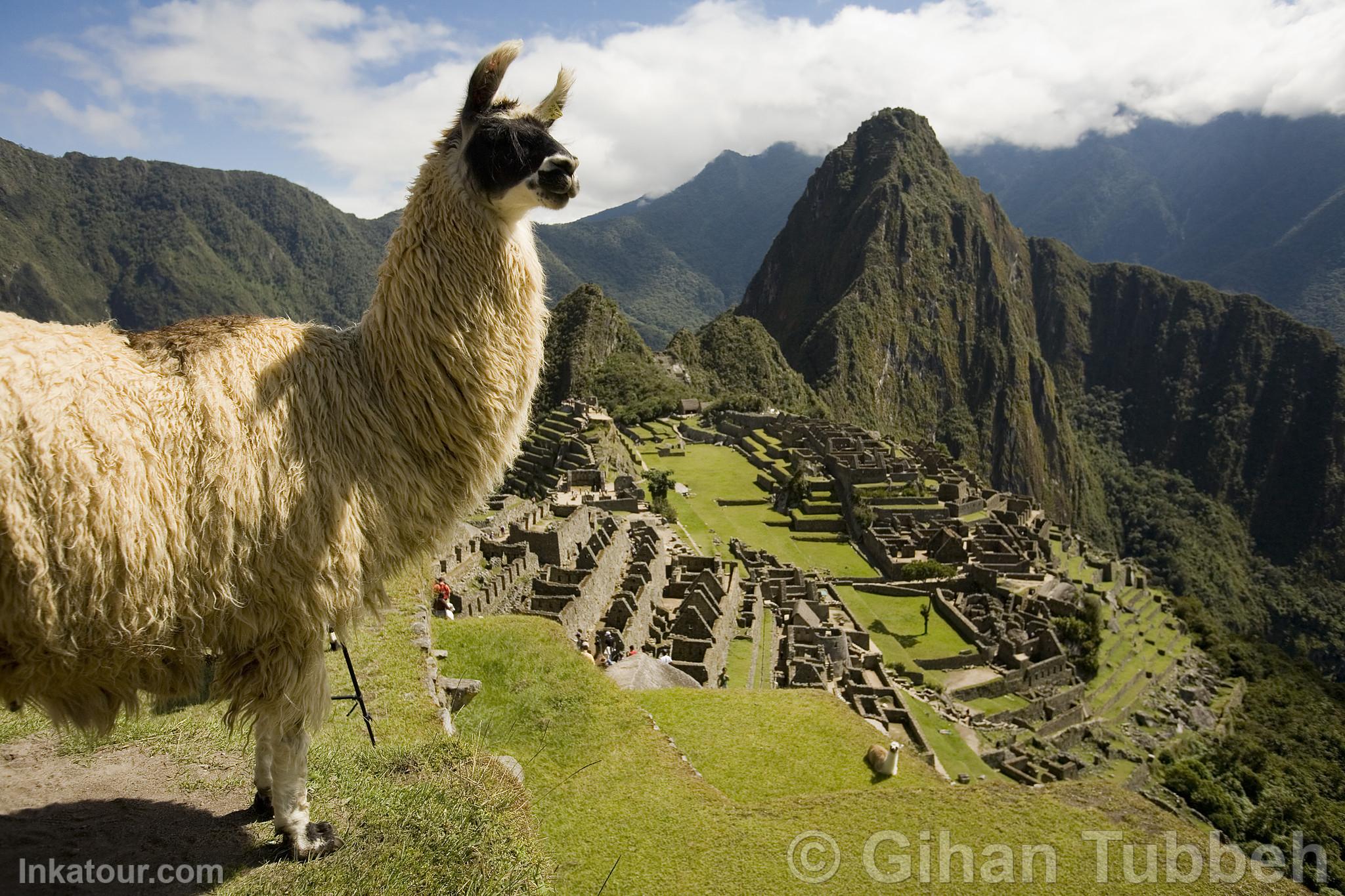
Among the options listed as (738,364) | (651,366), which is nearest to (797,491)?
(651,366)

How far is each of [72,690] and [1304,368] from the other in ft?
517

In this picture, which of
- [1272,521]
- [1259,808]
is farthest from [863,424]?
[1259,808]

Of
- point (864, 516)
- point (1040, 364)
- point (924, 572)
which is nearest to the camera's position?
point (924, 572)

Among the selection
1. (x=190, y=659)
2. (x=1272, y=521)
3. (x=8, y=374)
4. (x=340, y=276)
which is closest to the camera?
(x=8, y=374)

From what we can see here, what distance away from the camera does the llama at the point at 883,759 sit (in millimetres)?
5547

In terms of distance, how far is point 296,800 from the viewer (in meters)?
2.83

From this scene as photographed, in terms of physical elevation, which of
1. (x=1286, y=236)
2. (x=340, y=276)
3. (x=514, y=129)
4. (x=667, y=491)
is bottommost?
(x=667, y=491)

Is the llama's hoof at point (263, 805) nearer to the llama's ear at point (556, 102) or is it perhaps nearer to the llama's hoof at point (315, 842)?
the llama's hoof at point (315, 842)

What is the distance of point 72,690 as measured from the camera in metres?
2.20

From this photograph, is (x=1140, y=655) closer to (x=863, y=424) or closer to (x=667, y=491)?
(x=667, y=491)

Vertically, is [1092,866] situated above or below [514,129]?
below

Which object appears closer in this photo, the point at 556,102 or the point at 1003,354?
the point at 556,102

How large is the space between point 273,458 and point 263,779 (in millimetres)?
1540

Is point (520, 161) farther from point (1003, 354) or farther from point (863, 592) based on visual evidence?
point (1003, 354)
